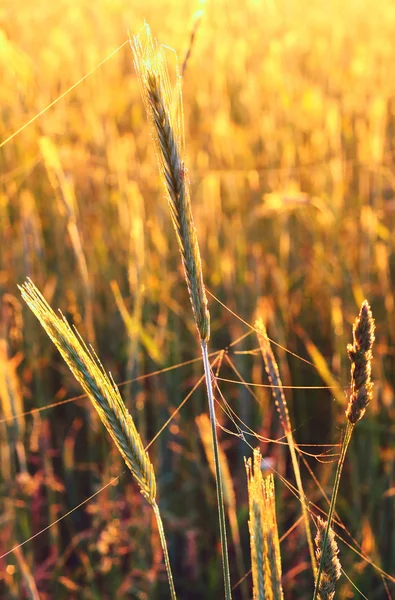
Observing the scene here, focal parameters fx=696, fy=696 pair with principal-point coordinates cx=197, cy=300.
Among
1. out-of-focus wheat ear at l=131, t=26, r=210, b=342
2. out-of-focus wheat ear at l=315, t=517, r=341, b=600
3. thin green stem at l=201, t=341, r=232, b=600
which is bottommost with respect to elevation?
out-of-focus wheat ear at l=315, t=517, r=341, b=600

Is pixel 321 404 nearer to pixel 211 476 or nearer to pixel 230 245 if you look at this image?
pixel 211 476

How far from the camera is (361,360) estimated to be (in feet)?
1.45

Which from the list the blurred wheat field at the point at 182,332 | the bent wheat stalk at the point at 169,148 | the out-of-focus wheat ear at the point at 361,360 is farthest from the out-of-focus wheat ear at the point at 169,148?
the blurred wheat field at the point at 182,332

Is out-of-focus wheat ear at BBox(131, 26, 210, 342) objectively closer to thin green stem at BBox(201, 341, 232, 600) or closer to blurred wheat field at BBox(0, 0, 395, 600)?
thin green stem at BBox(201, 341, 232, 600)

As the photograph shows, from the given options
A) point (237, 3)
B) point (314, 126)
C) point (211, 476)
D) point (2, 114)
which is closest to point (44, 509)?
point (211, 476)

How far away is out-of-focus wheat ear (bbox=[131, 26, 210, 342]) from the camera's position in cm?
43

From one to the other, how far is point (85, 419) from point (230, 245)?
54cm

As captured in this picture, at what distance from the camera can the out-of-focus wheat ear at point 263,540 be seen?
46 centimetres

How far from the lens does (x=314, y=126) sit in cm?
230

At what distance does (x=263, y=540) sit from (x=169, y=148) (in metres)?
0.27

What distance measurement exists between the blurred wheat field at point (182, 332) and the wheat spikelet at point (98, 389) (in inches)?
7.9

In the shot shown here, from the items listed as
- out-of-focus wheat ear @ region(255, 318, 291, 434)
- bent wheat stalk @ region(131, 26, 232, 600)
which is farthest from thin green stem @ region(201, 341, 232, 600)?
out-of-focus wheat ear @ region(255, 318, 291, 434)

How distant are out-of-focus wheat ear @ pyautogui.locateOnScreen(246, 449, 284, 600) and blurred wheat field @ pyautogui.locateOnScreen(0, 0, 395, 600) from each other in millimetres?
209

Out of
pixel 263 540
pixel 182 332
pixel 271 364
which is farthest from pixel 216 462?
pixel 182 332
